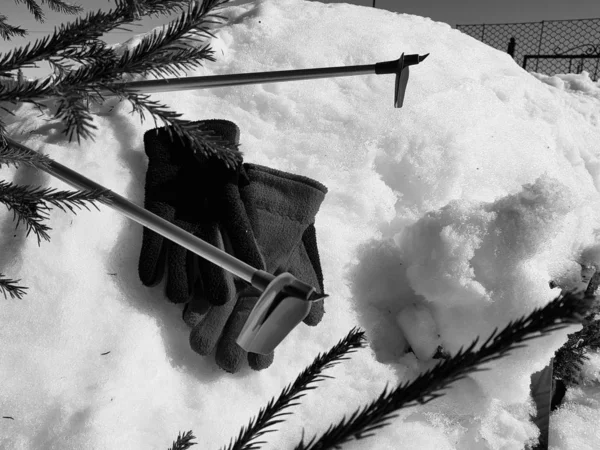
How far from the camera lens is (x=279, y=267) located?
1358 mm

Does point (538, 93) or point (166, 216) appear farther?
point (538, 93)

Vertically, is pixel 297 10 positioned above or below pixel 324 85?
above

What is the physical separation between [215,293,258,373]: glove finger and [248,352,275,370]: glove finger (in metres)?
0.03

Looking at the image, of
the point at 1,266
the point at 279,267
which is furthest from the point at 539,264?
the point at 1,266

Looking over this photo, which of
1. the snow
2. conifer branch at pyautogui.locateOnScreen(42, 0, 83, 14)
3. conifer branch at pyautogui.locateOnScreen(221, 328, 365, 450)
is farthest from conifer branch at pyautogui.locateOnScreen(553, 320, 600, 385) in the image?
conifer branch at pyautogui.locateOnScreen(42, 0, 83, 14)

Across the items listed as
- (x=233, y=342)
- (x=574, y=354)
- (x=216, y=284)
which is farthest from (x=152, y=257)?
(x=574, y=354)

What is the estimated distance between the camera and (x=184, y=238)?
2.61ft

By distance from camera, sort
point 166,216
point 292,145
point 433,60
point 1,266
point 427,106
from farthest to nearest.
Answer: point 433,60 < point 427,106 < point 292,145 < point 166,216 < point 1,266

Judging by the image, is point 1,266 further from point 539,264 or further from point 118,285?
point 539,264

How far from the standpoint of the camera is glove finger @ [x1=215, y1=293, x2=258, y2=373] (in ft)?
4.04

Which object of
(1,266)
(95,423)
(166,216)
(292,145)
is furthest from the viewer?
(292,145)

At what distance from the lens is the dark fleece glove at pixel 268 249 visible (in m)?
1.25

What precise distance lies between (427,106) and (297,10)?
33.4 inches

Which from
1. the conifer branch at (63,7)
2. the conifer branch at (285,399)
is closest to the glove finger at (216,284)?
the conifer branch at (285,399)
